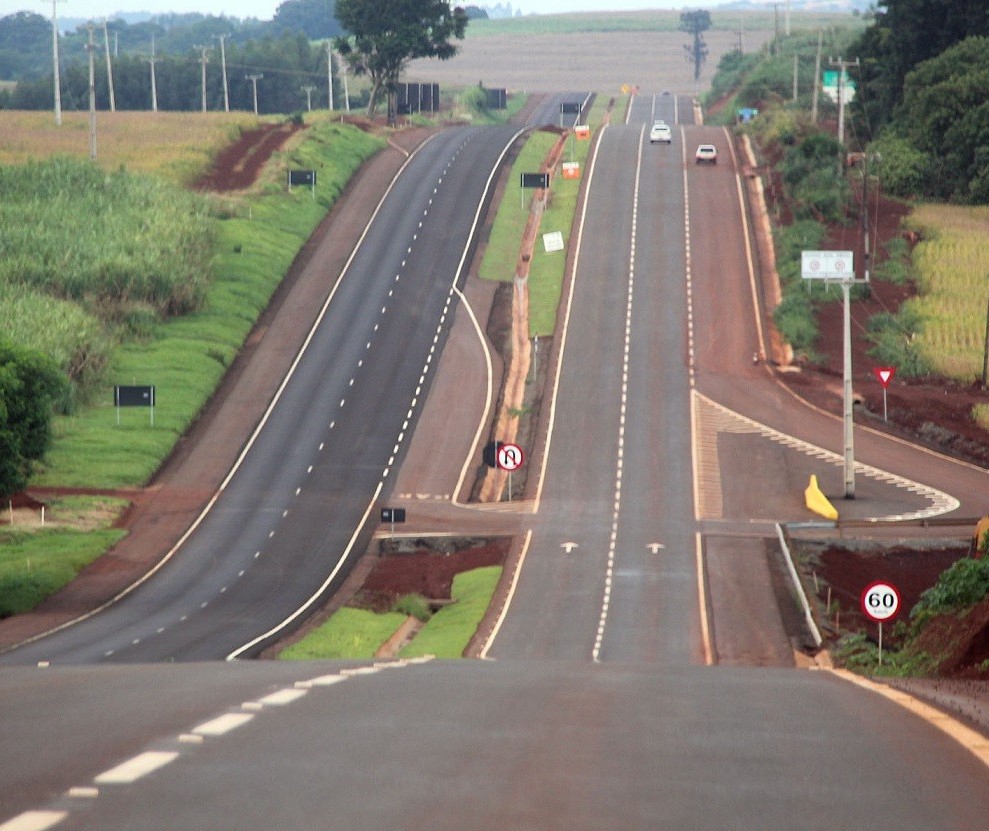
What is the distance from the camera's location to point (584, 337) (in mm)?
96375

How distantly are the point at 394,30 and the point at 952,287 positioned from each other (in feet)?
281

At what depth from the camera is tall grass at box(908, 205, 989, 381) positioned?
306ft

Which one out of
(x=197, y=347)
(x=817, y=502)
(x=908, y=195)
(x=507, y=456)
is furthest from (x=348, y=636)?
(x=908, y=195)

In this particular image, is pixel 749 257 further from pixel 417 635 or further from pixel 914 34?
pixel 417 635

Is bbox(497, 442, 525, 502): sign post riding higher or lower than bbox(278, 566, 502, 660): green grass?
higher

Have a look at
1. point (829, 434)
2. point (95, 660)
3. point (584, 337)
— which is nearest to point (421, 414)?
point (584, 337)

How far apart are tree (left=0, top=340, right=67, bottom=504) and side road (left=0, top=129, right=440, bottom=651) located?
5166 millimetres

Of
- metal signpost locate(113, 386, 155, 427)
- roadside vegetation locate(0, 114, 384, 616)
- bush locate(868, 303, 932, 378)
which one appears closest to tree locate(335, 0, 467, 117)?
roadside vegetation locate(0, 114, 384, 616)

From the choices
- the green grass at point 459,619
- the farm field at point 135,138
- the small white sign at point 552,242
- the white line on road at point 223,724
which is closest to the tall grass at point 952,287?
the small white sign at point 552,242

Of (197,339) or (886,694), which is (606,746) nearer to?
(886,694)

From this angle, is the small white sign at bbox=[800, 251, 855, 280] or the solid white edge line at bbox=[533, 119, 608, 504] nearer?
the solid white edge line at bbox=[533, 119, 608, 504]

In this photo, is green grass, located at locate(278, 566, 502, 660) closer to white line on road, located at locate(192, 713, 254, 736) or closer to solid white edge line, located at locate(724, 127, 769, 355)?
white line on road, located at locate(192, 713, 254, 736)

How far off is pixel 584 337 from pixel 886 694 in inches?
3215

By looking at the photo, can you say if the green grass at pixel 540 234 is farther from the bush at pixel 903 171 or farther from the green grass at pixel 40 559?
the green grass at pixel 40 559
